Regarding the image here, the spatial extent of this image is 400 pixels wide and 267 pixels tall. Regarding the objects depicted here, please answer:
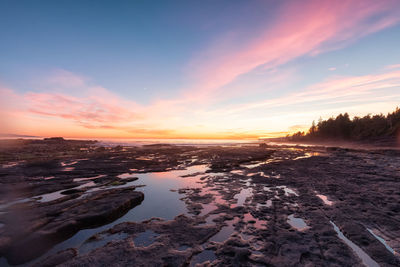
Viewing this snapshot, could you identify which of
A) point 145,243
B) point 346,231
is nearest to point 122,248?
point 145,243

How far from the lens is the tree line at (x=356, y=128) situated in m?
60.9

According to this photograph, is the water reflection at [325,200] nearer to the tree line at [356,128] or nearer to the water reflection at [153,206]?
the water reflection at [153,206]

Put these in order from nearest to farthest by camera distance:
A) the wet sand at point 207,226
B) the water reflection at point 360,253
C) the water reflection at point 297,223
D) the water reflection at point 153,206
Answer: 1. the water reflection at point 360,253
2. the wet sand at point 207,226
3. the water reflection at point 153,206
4. the water reflection at point 297,223

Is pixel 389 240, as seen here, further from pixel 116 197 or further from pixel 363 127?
pixel 363 127

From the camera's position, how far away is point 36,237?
5625 mm

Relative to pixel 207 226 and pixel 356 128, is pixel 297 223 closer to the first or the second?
pixel 207 226

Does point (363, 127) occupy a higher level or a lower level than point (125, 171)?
higher

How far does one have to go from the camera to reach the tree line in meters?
60.9

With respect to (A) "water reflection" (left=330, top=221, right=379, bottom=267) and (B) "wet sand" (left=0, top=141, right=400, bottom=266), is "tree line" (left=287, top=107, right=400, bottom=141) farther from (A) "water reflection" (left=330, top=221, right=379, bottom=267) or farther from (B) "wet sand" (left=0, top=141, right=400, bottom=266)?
(A) "water reflection" (left=330, top=221, right=379, bottom=267)

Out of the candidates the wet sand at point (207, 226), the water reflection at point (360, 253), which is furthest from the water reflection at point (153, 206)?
the water reflection at point (360, 253)

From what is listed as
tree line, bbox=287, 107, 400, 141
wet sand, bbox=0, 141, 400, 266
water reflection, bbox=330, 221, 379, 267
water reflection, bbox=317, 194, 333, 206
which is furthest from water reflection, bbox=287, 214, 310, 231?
tree line, bbox=287, 107, 400, 141

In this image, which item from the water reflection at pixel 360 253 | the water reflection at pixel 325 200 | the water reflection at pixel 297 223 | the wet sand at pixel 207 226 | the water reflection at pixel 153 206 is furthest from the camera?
the water reflection at pixel 325 200

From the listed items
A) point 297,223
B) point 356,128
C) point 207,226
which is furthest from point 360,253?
point 356,128

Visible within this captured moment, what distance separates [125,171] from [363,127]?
3952 inches
